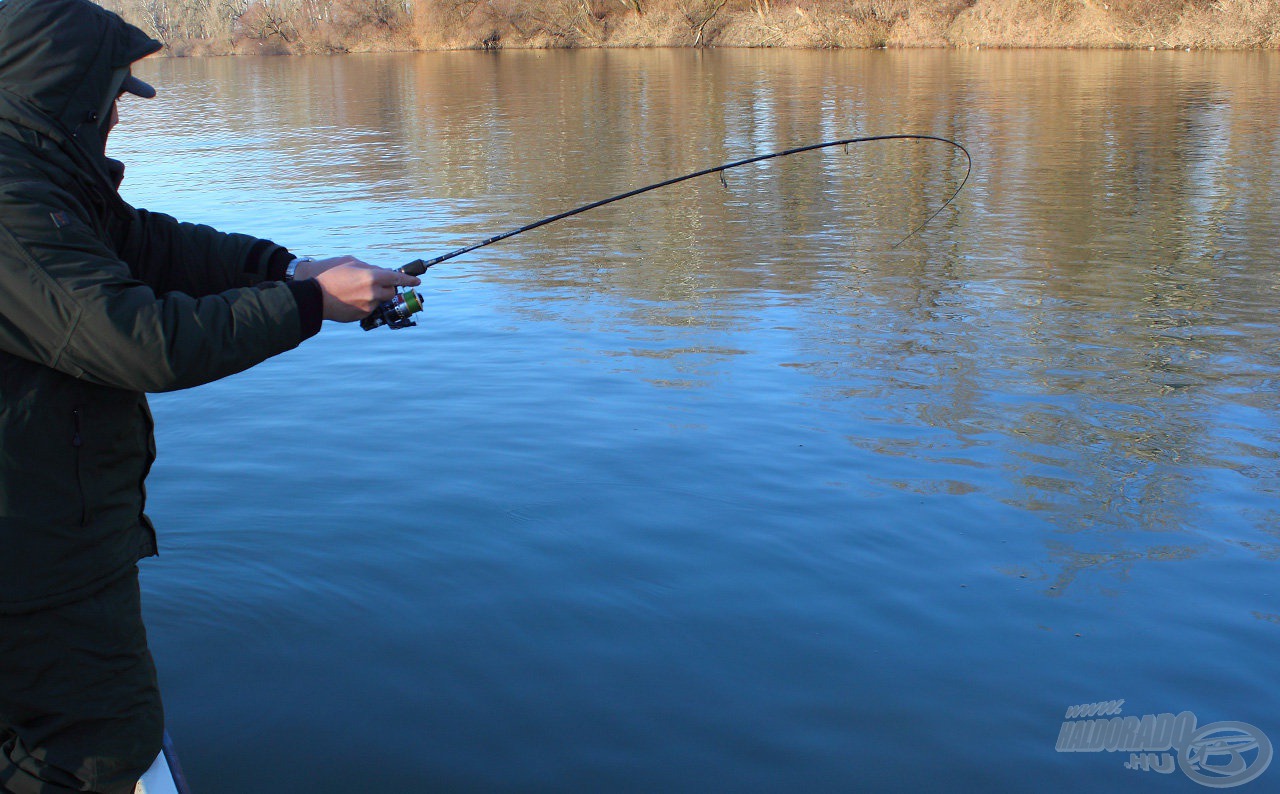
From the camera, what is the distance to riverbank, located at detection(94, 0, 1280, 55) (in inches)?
1366

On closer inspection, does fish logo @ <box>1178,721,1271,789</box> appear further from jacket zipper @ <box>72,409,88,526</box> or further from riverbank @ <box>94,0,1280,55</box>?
riverbank @ <box>94,0,1280,55</box>

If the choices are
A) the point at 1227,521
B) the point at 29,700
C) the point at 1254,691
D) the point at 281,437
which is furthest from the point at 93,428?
the point at 1227,521

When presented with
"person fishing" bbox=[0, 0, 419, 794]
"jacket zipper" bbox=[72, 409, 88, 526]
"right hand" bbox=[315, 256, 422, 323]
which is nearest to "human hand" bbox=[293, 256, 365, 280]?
"right hand" bbox=[315, 256, 422, 323]

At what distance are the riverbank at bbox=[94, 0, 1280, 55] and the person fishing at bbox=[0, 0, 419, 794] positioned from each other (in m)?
35.7

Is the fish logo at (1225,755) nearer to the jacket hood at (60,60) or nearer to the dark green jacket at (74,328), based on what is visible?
the dark green jacket at (74,328)

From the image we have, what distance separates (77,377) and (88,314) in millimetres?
135

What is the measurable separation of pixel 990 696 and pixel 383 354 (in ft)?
15.8

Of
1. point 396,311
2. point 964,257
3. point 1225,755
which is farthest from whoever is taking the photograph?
point 964,257

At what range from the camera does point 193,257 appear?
2.58 meters

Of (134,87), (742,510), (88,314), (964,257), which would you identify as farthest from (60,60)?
(964,257)

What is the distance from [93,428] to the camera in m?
2.04

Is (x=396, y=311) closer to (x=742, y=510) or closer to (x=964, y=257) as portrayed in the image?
(x=742, y=510)

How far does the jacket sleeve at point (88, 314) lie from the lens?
1.88 metres

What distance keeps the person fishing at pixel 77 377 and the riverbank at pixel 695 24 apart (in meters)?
35.7
